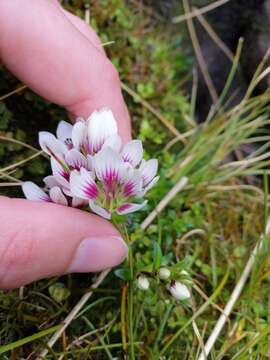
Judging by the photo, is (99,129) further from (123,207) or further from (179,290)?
(179,290)

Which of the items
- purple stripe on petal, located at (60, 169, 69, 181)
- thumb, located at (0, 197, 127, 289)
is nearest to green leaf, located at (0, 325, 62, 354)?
thumb, located at (0, 197, 127, 289)

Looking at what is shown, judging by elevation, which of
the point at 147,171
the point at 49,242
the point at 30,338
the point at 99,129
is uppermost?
the point at 99,129

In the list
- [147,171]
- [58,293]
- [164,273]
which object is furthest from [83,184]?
[58,293]

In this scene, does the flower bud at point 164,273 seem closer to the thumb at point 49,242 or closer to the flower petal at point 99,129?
the thumb at point 49,242

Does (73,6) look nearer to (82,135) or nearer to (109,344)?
(82,135)

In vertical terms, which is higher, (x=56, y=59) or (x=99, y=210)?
(x=56, y=59)

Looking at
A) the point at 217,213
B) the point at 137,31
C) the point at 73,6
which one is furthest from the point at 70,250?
the point at 137,31
